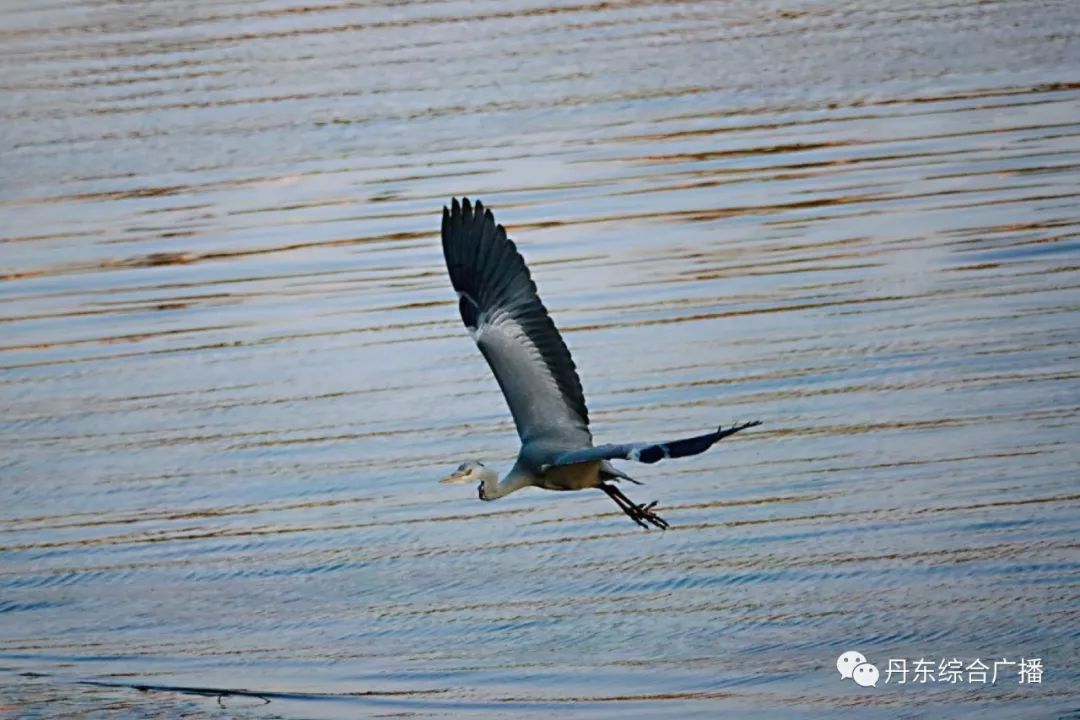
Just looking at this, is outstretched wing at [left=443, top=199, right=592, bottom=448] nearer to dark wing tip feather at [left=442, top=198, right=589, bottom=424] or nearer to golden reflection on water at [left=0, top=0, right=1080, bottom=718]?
dark wing tip feather at [left=442, top=198, right=589, bottom=424]

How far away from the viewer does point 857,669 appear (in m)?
7.42

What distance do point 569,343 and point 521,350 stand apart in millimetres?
3301

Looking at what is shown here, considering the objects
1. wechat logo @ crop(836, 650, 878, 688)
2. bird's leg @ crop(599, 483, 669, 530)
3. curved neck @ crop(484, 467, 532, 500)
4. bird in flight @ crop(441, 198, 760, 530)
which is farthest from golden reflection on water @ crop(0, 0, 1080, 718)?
bird in flight @ crop(441, 198, 760, 530)

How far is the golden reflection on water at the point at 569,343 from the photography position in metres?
7.88

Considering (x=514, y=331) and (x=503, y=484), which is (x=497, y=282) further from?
(x=503, y=484)

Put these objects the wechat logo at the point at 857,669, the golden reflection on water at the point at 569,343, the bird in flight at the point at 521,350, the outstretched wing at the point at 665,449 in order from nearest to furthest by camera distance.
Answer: the outstretched wing at the point at 665,449, the wechat logo at the point at 857,669, the bird in flight at the point at 521,350, the golden reflection on water at the point at 569,343

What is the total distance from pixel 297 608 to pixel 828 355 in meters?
3.40

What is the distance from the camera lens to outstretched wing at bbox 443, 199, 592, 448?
7.71m

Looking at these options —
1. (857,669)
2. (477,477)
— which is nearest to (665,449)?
(857,669)

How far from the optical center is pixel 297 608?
846cm

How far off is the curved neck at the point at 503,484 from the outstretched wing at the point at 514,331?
141mm

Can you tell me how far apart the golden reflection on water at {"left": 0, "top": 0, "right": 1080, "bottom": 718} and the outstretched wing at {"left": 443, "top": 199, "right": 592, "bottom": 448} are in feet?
2.67

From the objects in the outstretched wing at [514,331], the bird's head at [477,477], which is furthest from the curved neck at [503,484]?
the outstretched wing at [514,331]

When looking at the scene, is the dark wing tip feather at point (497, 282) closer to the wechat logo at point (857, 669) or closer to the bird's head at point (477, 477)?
the bird's head at point (477, 477)
